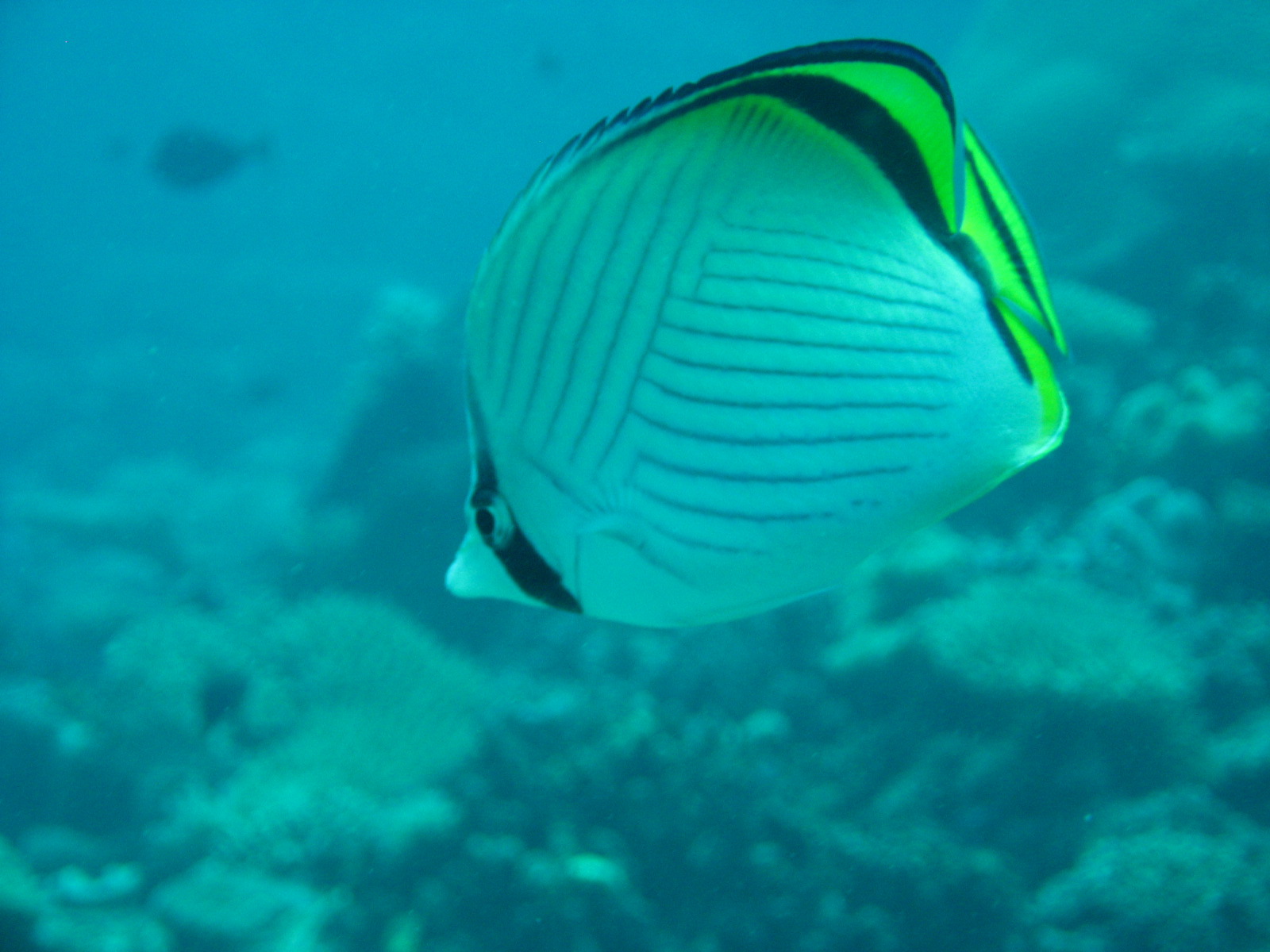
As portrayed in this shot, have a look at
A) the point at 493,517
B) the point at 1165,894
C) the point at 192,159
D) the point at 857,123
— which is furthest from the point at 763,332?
the point at 192,159

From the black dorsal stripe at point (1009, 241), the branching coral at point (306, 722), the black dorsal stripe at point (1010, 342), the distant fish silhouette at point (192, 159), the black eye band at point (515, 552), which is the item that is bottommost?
the black eye band at point (515, 552)

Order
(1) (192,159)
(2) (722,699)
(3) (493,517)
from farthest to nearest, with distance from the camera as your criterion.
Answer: (1) (192,159), (2) (722,699), (3) (493,517)

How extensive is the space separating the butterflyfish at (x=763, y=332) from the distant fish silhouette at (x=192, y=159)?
12.0 meters

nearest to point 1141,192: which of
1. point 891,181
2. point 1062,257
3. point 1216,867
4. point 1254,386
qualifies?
point 1062,257

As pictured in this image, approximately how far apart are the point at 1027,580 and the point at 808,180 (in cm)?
445

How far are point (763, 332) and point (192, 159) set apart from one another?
12287 millimetres

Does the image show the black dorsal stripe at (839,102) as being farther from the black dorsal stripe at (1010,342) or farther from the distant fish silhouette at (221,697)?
the distant fish silhouette at (221,697)

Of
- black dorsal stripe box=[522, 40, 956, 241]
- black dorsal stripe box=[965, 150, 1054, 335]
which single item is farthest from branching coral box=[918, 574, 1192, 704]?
black dorsal stripe box=[522, 40, 956, 241]

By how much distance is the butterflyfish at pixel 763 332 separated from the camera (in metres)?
0.57

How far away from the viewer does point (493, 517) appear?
69 centimetres

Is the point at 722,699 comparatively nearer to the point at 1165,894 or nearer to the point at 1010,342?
the point at 1165,894

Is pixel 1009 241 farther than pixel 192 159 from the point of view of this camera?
No

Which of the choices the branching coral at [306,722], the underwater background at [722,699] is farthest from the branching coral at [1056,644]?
the branching coral at [306,722]

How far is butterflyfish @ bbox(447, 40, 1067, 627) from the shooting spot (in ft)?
1.88
